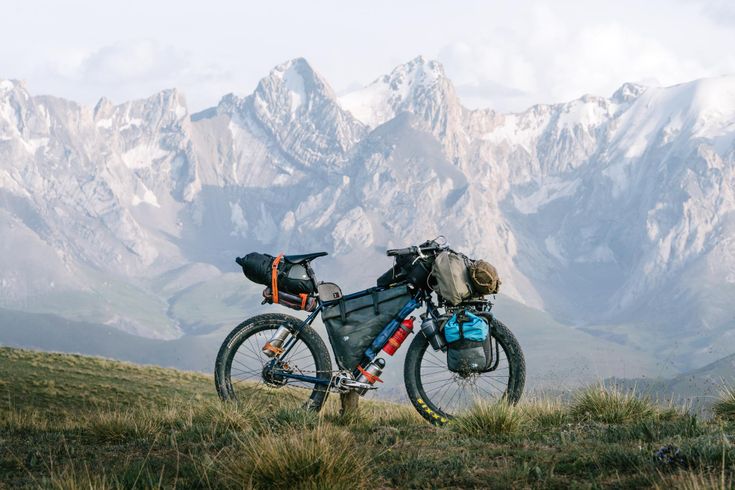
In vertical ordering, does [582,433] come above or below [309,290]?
below

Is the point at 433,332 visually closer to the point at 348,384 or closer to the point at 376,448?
the point at 348,384

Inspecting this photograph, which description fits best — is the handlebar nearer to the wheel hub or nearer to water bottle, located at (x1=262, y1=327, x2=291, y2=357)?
water bottle, located at (x1=262, y1=327, x2=291, y2=357)

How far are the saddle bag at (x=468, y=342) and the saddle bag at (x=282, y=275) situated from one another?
2.05m

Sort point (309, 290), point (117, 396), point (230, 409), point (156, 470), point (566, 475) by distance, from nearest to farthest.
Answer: point (566, 475)
point (156, 470)
point (230, 409)
point (309, 290)
point (117, 396)

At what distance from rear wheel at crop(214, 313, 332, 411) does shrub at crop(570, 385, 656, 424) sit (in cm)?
346

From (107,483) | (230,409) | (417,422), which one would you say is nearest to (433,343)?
(417,422)

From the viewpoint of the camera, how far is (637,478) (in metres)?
6.54

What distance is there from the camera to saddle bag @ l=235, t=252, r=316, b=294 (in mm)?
11281

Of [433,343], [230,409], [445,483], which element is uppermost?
[433,343]

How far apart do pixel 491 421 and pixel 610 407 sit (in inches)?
88.1

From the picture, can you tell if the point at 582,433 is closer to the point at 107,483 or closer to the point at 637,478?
the point at 637,478

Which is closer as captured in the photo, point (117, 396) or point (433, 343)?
point (433, 343)

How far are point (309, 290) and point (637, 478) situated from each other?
5.69 metres

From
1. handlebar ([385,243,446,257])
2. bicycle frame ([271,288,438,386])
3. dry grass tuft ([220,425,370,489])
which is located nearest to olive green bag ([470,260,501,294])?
handlebar ([385,243,446,257])
